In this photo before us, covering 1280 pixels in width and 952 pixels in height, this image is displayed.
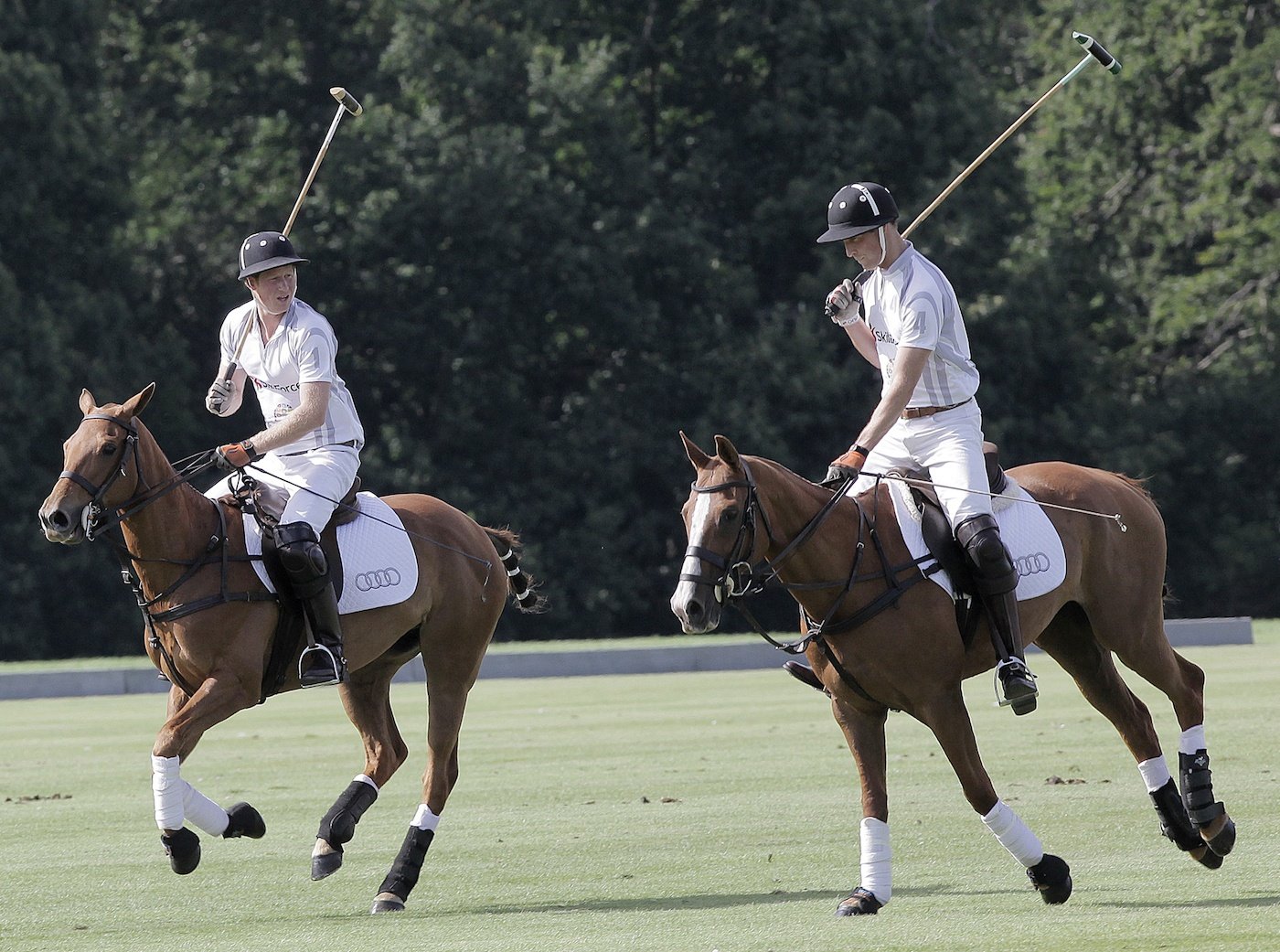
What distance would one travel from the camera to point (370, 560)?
8359mm

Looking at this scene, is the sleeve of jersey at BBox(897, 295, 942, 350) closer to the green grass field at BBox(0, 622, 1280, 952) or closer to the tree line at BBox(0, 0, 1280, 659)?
the green grass field at BBox(0, 622, 1280, 952)

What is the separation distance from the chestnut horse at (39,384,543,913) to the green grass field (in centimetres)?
28

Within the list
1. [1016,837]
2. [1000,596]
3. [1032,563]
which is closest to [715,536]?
[1000,596]

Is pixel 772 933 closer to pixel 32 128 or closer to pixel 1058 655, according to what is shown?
pixel 1058 655

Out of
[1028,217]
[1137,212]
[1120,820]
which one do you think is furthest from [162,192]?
[1120,820]

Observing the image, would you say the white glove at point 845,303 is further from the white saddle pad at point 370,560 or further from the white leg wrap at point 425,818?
the white leg wrap at point 425,818

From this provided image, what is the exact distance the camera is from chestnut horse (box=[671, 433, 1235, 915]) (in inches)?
267

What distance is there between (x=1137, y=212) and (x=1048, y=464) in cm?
2786

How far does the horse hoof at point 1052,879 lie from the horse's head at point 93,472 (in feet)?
11.3

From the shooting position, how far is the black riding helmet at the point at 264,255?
810 cm

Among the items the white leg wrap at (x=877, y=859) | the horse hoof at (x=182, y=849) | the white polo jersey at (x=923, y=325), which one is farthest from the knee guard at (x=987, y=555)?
the horse hoof at (x=182, y=849)

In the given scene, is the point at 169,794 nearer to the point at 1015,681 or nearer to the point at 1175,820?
the point at 1015,681

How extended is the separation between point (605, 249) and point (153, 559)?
23792 millimetres

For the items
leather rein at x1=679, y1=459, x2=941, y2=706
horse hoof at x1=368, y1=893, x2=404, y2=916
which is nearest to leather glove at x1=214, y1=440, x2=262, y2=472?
horse hoof at x1=368, y1=893, x2=404, y2=916
